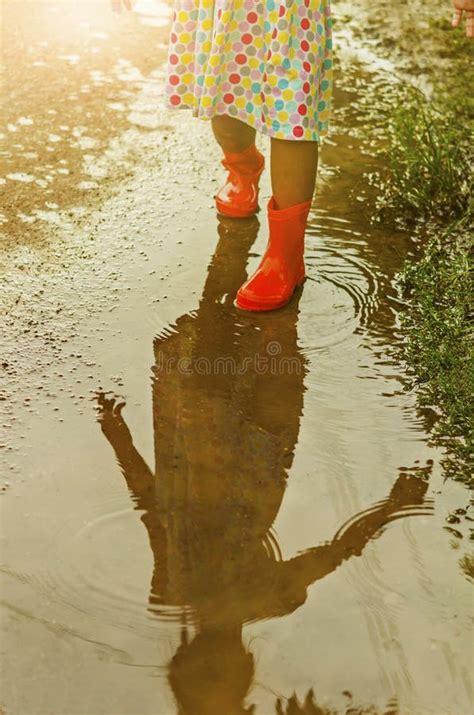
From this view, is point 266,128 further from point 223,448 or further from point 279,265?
point 223,448

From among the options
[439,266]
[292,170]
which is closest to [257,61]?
[292,170]

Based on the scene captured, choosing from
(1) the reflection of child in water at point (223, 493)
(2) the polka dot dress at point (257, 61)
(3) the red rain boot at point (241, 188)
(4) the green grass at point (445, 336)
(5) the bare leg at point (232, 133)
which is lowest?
(1) the reflection of child in water at point (223, 493)

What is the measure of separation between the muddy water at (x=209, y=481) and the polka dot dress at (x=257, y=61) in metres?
0.44

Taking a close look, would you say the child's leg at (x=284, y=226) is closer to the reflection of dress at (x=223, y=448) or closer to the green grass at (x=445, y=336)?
the reflection of dress at (x=223, y=448)

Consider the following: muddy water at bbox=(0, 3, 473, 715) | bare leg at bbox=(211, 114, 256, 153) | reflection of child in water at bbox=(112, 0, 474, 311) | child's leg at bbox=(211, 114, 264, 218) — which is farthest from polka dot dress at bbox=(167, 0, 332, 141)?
muddy water at bbox=(0, 3, 473, 715)

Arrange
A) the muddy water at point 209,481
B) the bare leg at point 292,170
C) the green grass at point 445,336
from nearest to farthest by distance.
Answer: the muddy water at point 209,481 < the green grass at point 445,336 < the bare leg at point 292,170

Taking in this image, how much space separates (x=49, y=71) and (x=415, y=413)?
226cm

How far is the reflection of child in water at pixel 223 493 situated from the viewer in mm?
1586

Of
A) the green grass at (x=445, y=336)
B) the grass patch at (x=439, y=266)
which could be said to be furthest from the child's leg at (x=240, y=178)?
the green grass at (x=445, y=336)

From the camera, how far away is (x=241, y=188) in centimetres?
285

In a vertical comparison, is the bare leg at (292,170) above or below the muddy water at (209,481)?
above

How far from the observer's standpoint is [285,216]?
8.18ft

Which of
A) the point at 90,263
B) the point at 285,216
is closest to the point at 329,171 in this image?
the point at 285,216

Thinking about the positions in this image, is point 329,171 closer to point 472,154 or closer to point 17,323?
point 472,154
